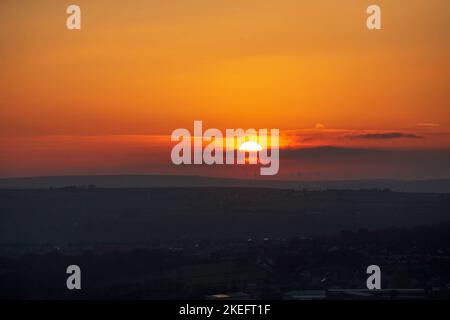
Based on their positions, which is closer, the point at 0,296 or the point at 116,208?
the point at 0,296

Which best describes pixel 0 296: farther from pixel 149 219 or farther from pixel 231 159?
pixel 231 159

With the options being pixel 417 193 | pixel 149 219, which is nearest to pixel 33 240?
pixel 149 219

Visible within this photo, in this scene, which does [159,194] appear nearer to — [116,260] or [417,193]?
[116,260]
